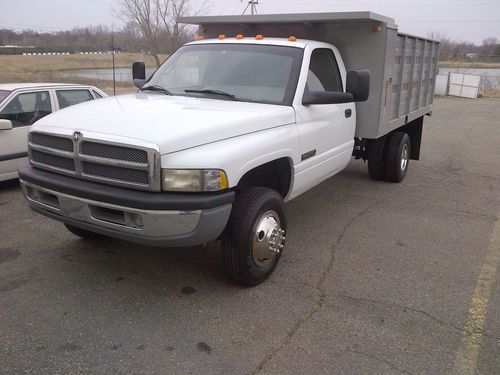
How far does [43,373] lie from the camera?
2.78 meters

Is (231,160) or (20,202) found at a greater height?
(231,160)

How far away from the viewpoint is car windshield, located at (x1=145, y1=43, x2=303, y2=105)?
438cm

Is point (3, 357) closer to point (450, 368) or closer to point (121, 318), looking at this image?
point (121, 318)

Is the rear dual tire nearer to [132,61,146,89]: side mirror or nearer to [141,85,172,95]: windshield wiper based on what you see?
[132,61,146,89]: side mirror

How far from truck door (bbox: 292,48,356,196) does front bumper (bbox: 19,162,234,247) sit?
135 centimetres

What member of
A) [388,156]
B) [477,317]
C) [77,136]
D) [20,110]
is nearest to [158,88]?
[77,136]

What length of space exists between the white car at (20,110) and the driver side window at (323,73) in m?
4.00

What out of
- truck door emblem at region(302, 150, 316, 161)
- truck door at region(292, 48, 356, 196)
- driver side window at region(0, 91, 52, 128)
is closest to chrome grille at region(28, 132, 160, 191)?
truck door at region(292, 48, 356, 196)

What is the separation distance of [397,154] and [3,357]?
592 cm

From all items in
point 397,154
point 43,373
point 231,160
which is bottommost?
point 43,373

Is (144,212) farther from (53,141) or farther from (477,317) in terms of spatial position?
(477,317)

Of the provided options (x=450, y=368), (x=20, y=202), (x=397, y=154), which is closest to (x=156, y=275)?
(x=450, y=368)

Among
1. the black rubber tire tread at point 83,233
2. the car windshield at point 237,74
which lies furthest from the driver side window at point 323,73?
the black rubber tire tread at point 83,233

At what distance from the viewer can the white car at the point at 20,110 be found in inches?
245
